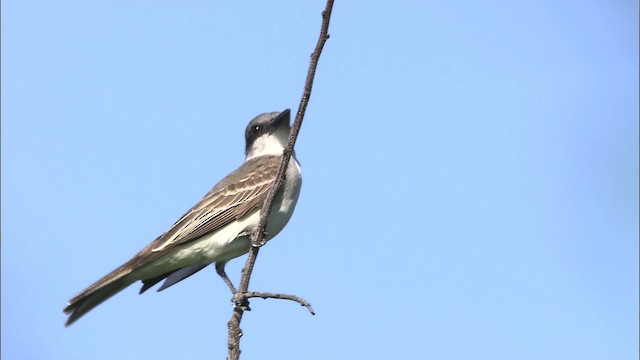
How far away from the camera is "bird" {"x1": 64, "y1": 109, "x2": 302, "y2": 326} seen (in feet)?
23.3

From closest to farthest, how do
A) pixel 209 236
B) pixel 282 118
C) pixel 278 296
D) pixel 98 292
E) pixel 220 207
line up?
1. pixel 278 296
2. pixel 98 292
3. pixel 209 236
4. pixel 220 207
5. pixel 282 118

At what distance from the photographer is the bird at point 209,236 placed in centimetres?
711

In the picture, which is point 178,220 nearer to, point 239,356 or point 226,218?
point 226,218

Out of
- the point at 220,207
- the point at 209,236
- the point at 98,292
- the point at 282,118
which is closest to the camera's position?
the point at 98,292

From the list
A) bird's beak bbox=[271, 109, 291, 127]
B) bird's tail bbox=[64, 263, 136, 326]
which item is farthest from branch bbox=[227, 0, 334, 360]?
bird's beak bbox=[271, 109, 291, 127]


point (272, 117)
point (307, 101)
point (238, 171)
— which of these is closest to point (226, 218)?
point (238, 171)

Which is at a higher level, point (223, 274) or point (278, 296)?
point (223, 274)

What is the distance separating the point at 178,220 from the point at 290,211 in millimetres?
1044

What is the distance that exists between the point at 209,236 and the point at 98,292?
1056mm

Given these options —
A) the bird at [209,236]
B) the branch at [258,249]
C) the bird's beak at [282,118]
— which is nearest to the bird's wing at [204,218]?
the bird at [209,236]

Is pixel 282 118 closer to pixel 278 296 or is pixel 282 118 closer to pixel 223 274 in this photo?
pixel 223 274

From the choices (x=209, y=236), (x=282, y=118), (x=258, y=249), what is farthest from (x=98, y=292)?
(x=282, y=118)

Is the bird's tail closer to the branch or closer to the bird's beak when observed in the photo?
the branch

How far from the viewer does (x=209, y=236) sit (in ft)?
24.5
